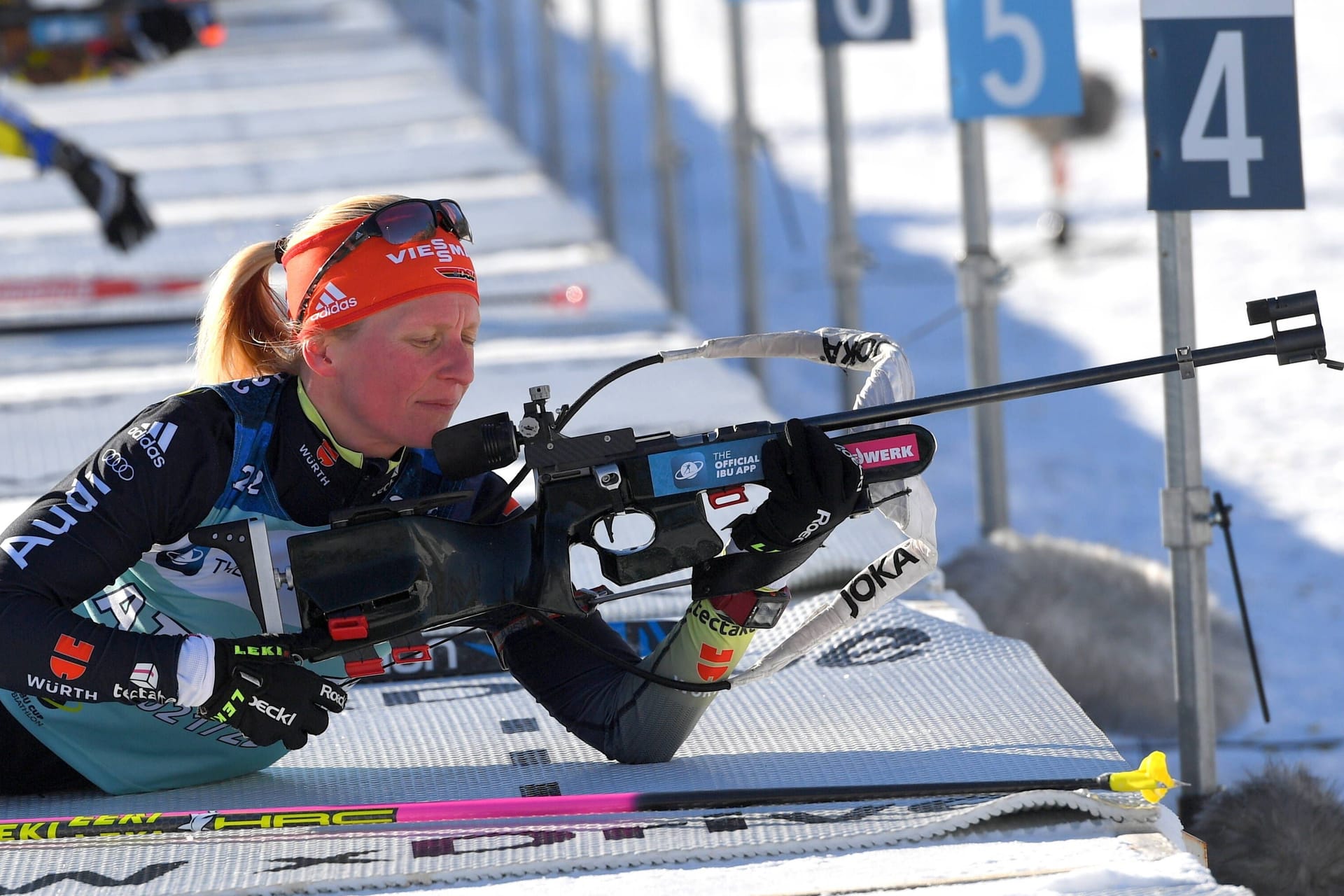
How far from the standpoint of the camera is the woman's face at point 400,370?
6.11 ft

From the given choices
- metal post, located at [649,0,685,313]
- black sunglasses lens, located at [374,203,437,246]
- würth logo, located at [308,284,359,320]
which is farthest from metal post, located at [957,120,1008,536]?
metal post, located at [649,0,685,313]

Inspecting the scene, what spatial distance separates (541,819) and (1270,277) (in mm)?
5392

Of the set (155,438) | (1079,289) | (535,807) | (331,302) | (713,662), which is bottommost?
(1079,289)

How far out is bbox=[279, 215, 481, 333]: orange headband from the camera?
73.6 inches

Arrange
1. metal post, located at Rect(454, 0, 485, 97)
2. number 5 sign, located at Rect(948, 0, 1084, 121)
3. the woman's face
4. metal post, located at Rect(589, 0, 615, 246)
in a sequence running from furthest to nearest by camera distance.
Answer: metal post, located at Rect(454, 0, 485, 97) < metal post, located at Rect(589, 0, 615, 246) < number 5 sign, located at Rect(948, 0, 1084, 121) < the woman's face

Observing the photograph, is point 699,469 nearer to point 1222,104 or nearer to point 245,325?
point 245,325

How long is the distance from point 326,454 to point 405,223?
0.91 feet

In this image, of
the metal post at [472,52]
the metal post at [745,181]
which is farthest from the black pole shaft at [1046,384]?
the metal post at [472,52]

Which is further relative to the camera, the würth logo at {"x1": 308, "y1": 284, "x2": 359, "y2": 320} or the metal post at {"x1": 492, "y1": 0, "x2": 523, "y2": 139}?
the metal post at {"x1": 492, "y1": 0, "x2": 523, "y2": 139}

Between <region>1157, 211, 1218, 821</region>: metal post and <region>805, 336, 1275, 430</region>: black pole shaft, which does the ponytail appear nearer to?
Answer: <region>805, 336, 1275, 430</region>: black pole shaft

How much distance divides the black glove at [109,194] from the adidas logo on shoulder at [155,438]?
11.2 ft

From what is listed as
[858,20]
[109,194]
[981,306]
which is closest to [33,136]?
[109,194]

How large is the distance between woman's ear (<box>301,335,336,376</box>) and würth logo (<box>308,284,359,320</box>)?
28 mm

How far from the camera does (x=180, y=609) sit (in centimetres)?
193
